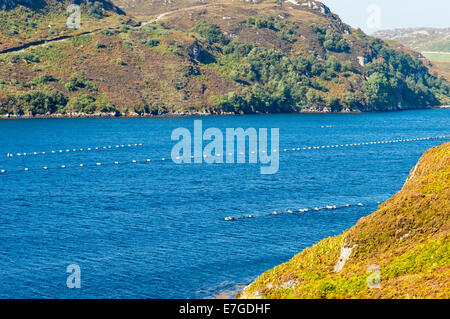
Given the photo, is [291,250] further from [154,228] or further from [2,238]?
[2,238]

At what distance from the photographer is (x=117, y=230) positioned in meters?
73.4

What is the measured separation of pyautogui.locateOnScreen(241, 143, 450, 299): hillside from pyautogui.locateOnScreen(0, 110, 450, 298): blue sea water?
1059cm

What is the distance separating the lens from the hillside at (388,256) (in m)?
36.5

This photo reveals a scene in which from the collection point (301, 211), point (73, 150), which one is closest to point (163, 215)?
point (301, 211)

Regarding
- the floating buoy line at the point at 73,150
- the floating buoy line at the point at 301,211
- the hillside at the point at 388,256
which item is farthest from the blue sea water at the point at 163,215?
the hillside at the point at 388,256

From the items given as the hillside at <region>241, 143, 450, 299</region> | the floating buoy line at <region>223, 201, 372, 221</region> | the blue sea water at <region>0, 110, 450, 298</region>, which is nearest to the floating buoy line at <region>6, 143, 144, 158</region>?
the blue sea water at <region>0, 110, 450, 298</region>

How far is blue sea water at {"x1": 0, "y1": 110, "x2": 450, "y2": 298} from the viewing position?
56.4 m

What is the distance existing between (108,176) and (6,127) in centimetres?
Result: 9703

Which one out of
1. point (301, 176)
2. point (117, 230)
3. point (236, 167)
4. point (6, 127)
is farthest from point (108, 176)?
point (6, 127)

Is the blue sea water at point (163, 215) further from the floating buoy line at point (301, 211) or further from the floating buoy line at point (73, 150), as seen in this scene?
the floating buoy line at point (73, 150)

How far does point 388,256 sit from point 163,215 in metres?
44.8

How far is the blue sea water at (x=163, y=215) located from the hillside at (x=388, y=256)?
10.6 m

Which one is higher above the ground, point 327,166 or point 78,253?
point 327,166

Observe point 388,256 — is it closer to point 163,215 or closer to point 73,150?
point 163,215
